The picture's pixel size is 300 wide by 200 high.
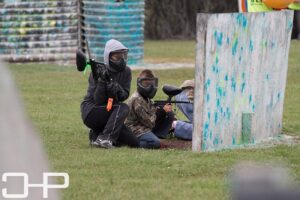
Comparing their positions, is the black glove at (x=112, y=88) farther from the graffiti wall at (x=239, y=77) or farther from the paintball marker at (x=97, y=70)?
the graffiti wall at (x=239, y=77)

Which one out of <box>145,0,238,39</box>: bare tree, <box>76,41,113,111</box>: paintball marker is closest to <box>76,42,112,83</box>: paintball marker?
<box>76,41,113,111</box>: paintball marker

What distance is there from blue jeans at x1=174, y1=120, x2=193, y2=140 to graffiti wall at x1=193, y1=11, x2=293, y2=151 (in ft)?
2.81

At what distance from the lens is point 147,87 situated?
1013cm

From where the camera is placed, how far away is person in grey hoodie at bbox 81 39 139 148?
9781 millimetres

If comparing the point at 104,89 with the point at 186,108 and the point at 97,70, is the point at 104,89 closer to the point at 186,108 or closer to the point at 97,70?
the point at 97,70

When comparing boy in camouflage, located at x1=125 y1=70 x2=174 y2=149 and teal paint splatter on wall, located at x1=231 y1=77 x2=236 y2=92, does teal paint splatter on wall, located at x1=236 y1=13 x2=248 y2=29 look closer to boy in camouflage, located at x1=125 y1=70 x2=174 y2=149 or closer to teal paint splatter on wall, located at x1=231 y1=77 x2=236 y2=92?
teal paint splatter on wall, located at x1=231 y1=77 x2=236 y2=92

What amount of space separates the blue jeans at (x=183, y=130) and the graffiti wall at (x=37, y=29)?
1111cm

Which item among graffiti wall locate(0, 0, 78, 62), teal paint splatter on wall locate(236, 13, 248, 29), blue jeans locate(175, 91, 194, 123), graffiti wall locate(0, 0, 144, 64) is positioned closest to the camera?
teal paint splatter on wall locate(236, 13, 248, 29)

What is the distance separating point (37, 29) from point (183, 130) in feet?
37.5

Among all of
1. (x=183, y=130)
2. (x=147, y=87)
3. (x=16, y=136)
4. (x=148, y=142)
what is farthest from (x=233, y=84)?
(x=16, y=136)

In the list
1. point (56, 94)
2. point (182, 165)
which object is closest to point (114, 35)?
point (56, 94)

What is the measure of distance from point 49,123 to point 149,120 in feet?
7.78

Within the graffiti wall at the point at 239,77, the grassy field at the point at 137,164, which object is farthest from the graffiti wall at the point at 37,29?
the graffiti wall at the point at 239,77

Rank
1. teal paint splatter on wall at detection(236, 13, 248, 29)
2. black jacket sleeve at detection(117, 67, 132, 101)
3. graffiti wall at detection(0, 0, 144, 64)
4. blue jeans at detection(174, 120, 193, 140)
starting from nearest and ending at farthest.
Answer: teal paint splatter on wall at detection(236, 13, 248, 29), black jacket sleeve at detection(117, 67, 132, 101), blue jeans at detection(174, 120, 193, 140), graffiti wall at detection(0, 0, 144, 64)
